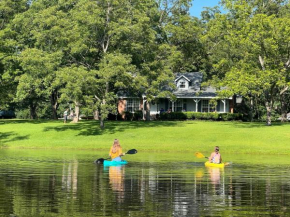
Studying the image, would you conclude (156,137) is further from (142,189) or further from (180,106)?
(180,106)

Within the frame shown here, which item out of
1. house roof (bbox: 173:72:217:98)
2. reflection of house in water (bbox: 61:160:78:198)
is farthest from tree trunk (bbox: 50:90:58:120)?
reflection of house in water (bbox: 61:160:78:198)

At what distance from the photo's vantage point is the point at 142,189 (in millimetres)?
22203

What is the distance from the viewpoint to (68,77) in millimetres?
55438

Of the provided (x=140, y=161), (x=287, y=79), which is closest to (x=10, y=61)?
(x=287, y=79)

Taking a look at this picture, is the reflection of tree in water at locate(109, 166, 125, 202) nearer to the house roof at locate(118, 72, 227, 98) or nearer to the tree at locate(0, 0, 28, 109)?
the tree at locate(0, 0, 28, 109)

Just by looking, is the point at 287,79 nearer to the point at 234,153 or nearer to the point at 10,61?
the point at 234,153

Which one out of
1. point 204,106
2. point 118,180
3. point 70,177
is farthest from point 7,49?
point 118,180

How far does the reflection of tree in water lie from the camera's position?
21.1 meters

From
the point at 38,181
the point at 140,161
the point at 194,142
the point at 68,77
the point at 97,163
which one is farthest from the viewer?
the point at 68,77

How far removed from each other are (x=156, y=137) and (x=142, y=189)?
3104 cm

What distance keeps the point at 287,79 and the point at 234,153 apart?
2450cm

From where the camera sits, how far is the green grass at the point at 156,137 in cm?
4812

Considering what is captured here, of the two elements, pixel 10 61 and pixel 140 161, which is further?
pixel 10 61

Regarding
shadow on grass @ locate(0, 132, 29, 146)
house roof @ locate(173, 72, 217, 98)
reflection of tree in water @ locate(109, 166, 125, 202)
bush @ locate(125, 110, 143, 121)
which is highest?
house roof @ locate(173, 72, 217, 98)
